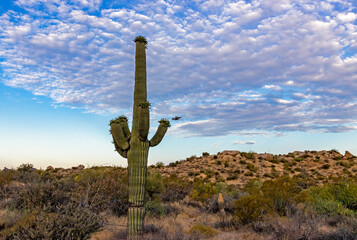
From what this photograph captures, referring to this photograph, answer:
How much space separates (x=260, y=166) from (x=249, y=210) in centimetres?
2831

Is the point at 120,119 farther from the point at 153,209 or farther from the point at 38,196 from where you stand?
the point at 153,209

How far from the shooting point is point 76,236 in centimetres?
632

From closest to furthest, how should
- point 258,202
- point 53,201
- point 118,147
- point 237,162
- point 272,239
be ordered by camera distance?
point 272,239
point 118,147
point 258,202
point 53,201
point 237,162

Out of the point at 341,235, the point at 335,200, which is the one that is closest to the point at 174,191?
the point at 335,200

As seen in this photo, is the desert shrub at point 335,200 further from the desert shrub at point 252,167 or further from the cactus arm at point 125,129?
the desert shrub at point 252,167

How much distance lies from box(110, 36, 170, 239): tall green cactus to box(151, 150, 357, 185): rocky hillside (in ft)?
76.5

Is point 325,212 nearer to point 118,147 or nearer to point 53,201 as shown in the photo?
point 118,147

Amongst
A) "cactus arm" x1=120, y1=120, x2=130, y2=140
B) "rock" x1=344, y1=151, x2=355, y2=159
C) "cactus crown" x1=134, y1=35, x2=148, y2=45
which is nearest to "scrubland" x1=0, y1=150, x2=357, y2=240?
"cactus arm" x1=120, y1=120, x2=130, y2=140

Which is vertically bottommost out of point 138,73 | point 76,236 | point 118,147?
point 76,236

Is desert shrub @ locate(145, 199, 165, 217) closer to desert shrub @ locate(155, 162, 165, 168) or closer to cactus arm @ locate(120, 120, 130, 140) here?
cactus arm @ locate(120, 120, 130, 140)

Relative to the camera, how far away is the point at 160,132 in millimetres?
9867

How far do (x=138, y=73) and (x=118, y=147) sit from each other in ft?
8.95

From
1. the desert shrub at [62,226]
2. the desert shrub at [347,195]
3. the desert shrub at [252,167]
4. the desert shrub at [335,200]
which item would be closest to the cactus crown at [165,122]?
the desert shrub at [62,226]

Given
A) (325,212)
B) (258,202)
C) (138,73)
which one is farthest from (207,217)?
(138,73)
